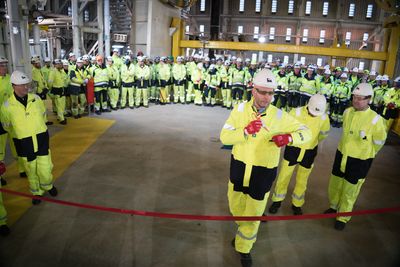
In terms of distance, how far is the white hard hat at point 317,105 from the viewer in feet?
14.2

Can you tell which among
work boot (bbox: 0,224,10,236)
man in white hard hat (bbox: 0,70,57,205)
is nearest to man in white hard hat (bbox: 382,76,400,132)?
man in white hard hat (bbox: 0,70,57,205)

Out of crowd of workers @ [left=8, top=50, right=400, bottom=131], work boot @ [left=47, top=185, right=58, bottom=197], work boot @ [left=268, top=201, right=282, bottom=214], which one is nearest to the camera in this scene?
work boot @ [left=268, top=201, right=282, bottom=214]

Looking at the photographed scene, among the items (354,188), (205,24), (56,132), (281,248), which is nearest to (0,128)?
(56,132)

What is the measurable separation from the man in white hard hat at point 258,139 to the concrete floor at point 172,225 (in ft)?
3.15

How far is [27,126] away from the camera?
14.4 feet

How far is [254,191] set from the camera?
130 inches

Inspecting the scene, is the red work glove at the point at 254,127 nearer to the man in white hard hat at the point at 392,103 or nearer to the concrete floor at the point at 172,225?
the concrete floor at the point at 172,225

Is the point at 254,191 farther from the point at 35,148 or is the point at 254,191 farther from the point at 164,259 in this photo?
the point at 35,148

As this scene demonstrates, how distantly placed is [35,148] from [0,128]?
1.25 m

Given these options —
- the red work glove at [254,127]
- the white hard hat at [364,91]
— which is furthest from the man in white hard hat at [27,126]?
the white hard hat at [364,91]

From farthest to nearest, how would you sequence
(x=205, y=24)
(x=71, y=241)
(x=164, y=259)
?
(x=205, y=24) → (x=71, y=241) → (x=164, y=259)

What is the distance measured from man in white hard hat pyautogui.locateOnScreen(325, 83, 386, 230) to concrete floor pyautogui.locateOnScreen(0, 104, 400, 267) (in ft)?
2.19

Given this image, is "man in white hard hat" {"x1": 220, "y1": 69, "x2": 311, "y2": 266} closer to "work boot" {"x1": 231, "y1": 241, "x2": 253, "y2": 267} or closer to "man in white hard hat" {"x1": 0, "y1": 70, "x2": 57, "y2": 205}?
"work boot" {"x1": 231, "y1": 241, "x2": 253, "y2": 267}

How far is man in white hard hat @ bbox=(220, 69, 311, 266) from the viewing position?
3072 millimetres
